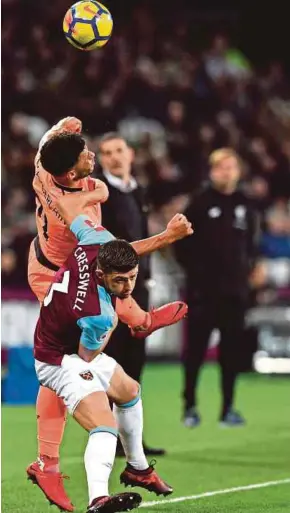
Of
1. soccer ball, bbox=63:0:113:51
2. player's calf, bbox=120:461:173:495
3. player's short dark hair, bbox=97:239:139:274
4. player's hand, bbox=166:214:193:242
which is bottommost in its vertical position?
player's calf, bbox=120:461:173:495

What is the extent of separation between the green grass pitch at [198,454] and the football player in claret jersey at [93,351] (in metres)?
0.68

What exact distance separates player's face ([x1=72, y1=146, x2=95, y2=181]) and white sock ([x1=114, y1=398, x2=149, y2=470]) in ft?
3.90

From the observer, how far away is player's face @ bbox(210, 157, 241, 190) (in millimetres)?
9727

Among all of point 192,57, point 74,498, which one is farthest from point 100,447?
point 192,57

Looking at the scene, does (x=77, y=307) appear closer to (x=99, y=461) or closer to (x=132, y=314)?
(x=132, y=314)

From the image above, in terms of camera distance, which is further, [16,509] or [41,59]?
[41,59]

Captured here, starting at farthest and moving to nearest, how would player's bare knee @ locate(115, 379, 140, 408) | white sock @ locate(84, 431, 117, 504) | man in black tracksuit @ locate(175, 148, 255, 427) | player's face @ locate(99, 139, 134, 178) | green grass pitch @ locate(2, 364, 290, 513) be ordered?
man in black tracksuit @ locate(175, 148, 255, 427) < player's face @ locate(99, 139, 134, 178) < green grass pitch @ locate(2, 364, 290, 513) < player's bare knee @ locate(115, 379, 140, 408) < white sock @ locate(84, 431, 117, 504)

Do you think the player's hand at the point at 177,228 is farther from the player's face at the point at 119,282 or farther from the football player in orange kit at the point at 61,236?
the player's face at the point at 119,282

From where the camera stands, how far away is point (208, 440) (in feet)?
29.4

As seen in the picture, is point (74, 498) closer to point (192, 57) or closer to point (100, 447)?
point (100, 447)

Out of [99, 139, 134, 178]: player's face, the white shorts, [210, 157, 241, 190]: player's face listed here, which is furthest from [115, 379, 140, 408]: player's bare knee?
[210, 157, 241, 190]: player's face

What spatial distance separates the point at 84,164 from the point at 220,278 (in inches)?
162

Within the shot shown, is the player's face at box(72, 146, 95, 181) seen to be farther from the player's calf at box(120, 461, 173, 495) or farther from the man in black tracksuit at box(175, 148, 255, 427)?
the man in black tracksuit at box(175, 148, 255, 427)

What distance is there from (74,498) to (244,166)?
13081mm
